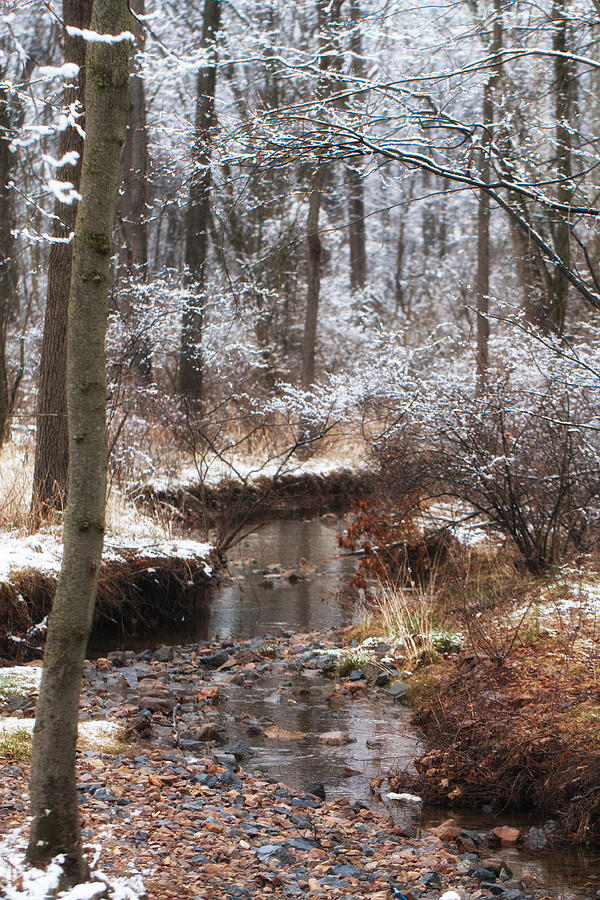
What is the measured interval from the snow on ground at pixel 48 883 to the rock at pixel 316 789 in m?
1.79

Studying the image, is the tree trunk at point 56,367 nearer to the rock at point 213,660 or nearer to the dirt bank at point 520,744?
the rock at point 213,660

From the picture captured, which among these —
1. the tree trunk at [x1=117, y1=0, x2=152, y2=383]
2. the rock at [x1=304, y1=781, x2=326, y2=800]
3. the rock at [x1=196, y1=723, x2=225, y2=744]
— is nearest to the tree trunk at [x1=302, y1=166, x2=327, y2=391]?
the tree trunk at [x1=117, y1=0, x2=152, y2=383]

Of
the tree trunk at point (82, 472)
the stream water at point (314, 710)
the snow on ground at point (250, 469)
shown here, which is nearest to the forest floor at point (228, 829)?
the stream water at point (314, 710)

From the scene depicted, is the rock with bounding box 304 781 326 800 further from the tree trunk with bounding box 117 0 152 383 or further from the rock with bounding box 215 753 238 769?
the tree trunk with bounding box 117 0 152 383

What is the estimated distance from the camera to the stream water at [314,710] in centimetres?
390

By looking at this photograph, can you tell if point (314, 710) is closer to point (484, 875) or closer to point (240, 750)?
point (240, 750)

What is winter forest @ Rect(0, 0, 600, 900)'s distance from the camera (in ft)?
8.74

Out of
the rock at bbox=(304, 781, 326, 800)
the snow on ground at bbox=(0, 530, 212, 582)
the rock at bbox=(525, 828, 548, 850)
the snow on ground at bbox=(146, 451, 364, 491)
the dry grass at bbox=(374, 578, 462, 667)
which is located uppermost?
Answer: the snow on ground at bbox=(146, 451, 364, 491)

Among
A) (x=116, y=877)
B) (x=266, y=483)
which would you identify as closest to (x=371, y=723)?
(x=116, y=877)

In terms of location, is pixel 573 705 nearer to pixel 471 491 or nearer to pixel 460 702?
pixel 460 702

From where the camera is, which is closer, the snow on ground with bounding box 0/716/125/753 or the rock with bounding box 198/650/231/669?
the snow on ground with bounding box 0/716/125/753

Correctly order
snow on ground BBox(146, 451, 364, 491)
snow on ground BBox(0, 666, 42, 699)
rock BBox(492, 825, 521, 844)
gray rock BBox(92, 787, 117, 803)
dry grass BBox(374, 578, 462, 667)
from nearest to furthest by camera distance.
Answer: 1. gray rock BBox(92, 787, 117, 803)
2. rock BBox(492, 825, 521, 844)
3. snow on ground BBox(0, 666, 42, 699)
4. dry grass BBox(374, 578, 462, 667)
5. snow on ground BBox(146, 451, 364, 491)

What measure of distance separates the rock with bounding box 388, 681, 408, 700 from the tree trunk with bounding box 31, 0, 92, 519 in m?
3.76

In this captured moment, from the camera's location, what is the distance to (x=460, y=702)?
5078 mm
